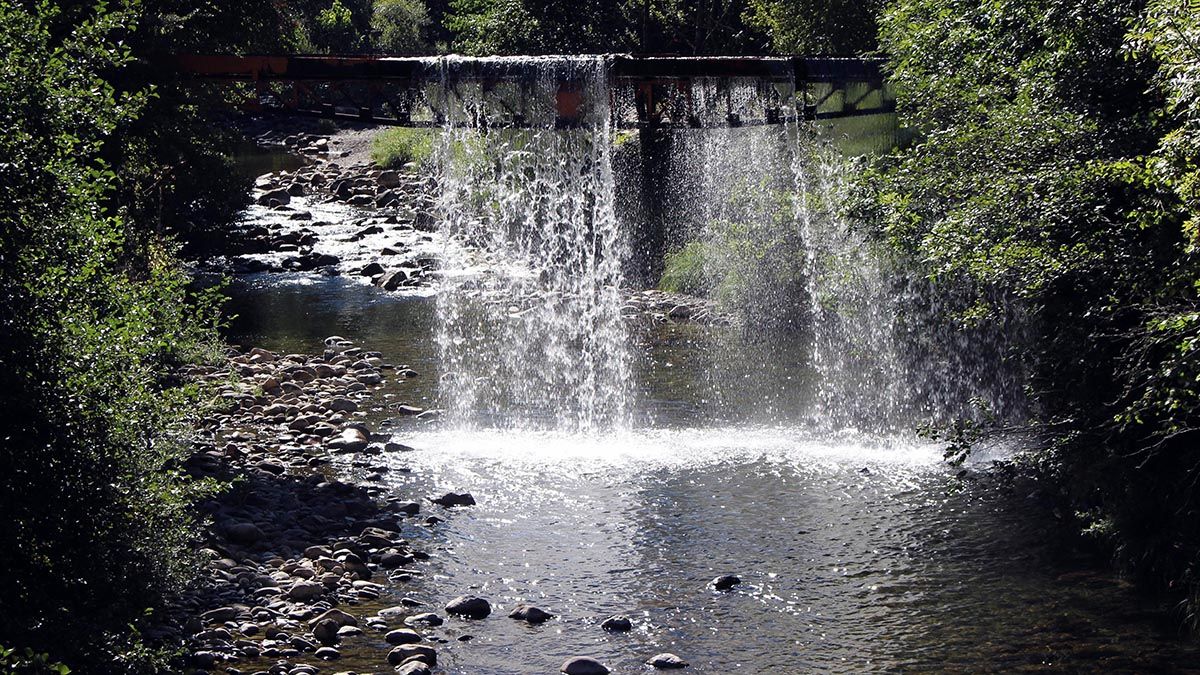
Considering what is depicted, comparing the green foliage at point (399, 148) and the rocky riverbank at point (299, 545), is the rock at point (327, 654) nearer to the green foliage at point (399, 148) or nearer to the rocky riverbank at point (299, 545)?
the rocky riverbank at point (299, 545)

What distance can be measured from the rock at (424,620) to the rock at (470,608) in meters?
0.24

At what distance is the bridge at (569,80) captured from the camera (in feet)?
80.2

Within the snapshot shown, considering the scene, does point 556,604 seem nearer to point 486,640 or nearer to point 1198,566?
point 486,640

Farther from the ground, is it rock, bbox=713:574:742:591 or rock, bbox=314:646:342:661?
rock, bbox=713:574:742:591

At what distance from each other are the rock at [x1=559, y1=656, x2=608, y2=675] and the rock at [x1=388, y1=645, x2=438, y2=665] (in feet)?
4.38

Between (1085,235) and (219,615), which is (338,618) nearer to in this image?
(219,615)

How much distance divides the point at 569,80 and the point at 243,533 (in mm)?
11893

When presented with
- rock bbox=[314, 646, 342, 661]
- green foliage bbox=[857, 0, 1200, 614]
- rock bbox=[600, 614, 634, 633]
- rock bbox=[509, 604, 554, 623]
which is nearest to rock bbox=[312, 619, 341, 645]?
rock bbox=[314, 646, 342, 661]

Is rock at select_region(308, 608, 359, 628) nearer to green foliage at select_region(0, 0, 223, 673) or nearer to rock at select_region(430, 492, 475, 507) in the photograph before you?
green foliage at select_region(0, 0, 223, 673)

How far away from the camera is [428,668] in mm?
12609

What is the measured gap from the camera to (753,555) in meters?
15.9

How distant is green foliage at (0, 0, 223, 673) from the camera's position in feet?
35.0

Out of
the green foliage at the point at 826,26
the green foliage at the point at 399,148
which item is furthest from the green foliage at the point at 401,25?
the green foliage at the point at 826,26

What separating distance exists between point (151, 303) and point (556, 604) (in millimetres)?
5608
